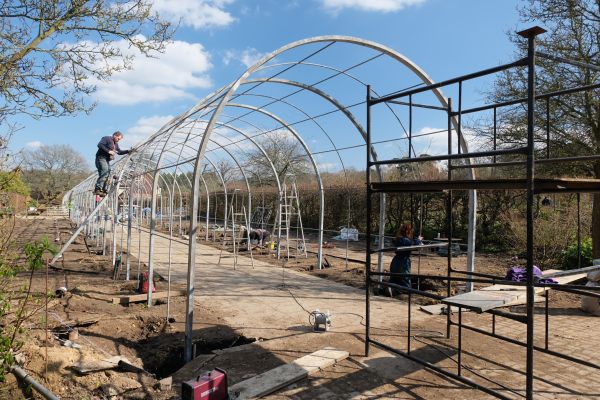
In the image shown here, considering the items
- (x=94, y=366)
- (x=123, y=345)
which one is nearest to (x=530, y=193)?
(x=94, y=366)

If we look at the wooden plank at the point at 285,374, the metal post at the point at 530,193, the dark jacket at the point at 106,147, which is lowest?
the wooden plank at the point at 285,374

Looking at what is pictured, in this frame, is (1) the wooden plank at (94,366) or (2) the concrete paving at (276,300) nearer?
(1) the wooden plank at (94,366)

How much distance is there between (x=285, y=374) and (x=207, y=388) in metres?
1.01

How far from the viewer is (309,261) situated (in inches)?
494

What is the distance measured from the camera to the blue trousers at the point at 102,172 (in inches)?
383

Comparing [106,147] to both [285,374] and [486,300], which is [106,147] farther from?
[486,300]

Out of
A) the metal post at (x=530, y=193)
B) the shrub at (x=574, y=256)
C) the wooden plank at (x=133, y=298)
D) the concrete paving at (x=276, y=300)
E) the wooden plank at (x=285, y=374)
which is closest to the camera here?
the metal post at (x=530, y=193)

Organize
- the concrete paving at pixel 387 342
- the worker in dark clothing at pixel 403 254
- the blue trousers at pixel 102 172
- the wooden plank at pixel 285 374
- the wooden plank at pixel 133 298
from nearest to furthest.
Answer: the wooden plank at pixel 285 374 < the concrete paving at pixel 387 342 < the wooden plank at pixel 133 298 < the worker in dark clothing at pixel 403 254 < the blue trousers at pixel 102 172

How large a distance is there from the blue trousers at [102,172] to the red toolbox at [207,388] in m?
7.66

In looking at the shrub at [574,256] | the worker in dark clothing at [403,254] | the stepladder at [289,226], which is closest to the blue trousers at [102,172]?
the stepladder at [289,226]

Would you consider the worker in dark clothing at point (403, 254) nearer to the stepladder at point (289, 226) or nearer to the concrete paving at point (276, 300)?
the concrete paving at point (276, 300)

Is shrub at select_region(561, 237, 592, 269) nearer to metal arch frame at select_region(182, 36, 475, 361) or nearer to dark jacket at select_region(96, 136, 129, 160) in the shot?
metal arch frame at select_region(182, 36, 475, 361)

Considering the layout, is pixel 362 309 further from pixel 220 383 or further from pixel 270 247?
pixel 270 247

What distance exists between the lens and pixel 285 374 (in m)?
4.15
